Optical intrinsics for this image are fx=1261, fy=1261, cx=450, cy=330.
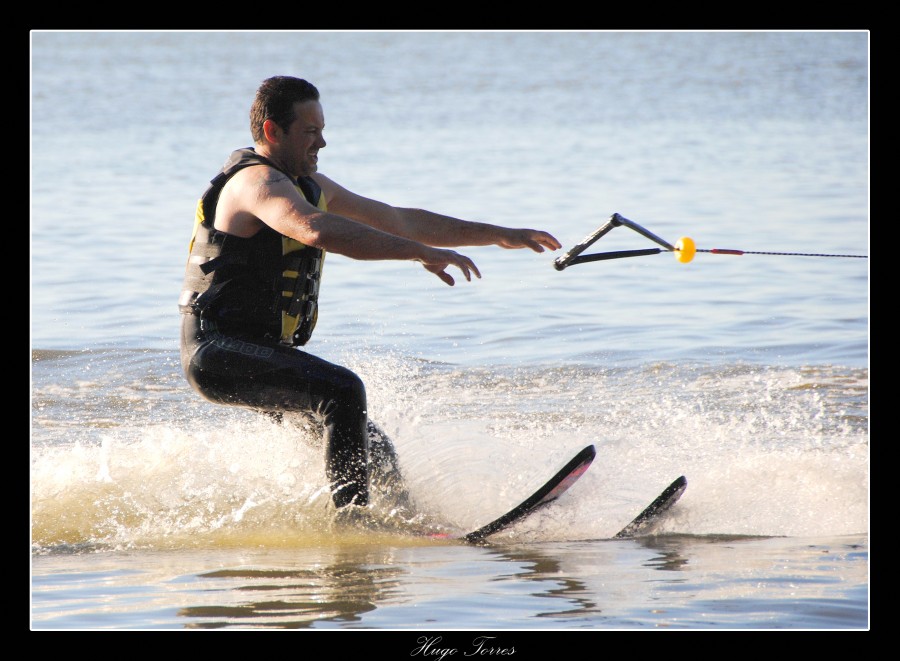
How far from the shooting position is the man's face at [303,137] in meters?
4.64

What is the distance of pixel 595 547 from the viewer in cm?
477

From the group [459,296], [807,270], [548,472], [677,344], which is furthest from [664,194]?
[548,472]

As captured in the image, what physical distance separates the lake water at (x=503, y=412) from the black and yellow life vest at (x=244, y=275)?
2.03 feet

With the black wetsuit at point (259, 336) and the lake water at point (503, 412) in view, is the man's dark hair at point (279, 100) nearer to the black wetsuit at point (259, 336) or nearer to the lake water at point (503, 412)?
the black wetsuit at point (259, 336)

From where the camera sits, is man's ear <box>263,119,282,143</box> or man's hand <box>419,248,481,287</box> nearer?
man's hand <box>419,248,481,287</box>

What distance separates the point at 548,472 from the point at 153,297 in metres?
5.19

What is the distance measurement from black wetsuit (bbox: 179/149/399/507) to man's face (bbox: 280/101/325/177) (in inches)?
3.4

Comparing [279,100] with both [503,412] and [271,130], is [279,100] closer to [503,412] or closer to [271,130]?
[271,130]

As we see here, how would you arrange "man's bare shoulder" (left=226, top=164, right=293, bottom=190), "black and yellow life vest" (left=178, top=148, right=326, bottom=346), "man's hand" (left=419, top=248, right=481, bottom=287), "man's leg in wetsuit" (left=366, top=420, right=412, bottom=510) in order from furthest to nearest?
"man's leg in wetsuit" (left=366, top=420, right=412, bottom=510), "black and yellow life vest" (left=178, top=148, right=326, bottom=346), "man's bare shoulder" (left=226, top=164, right=293, bottom=190), "man's hand" (left=419, top=248, right=481, bottom=287)

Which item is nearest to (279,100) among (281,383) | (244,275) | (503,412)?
(244,275)

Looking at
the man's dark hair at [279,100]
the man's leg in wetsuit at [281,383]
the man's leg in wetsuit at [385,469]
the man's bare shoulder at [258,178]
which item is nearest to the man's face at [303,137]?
the man's dark hair at [279,100]

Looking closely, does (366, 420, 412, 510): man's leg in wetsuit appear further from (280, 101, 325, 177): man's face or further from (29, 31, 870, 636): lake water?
(280, 101, 325, 177): man's face

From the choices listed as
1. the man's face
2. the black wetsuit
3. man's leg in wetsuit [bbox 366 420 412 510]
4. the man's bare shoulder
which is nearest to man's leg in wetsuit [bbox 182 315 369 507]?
the black wetsuit

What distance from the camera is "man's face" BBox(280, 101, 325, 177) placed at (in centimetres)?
464
